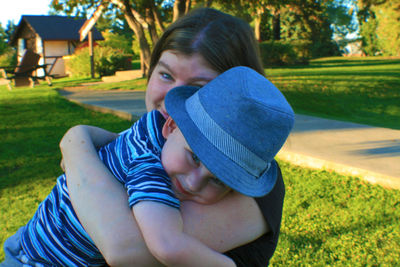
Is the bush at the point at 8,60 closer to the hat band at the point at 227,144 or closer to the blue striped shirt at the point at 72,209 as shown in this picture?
the blue striped shirt at the point at 72,209

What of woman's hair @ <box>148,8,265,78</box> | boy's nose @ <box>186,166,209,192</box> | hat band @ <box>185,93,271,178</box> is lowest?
boy's nose @ <box>186,166,209,192</box>

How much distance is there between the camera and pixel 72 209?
154 centimetres

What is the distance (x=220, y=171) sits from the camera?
129 centimetres

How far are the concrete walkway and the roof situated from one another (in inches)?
1146

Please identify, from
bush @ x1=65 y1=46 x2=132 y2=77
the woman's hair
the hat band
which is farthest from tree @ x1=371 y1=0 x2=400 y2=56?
the hat band

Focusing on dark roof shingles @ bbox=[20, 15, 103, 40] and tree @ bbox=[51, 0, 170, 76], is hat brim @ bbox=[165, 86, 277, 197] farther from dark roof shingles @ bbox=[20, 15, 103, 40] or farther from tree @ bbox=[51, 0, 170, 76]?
dark roof shingles @ bbox=[20, 15, 103, 40]

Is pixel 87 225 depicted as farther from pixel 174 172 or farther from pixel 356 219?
pixel 356 219

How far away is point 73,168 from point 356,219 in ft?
9.05

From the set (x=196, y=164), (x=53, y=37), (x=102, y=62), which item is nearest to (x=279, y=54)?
(x=102, y=62)

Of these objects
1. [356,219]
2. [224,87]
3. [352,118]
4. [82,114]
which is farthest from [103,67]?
[224,87]

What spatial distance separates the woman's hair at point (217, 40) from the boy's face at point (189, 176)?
58 centimetres

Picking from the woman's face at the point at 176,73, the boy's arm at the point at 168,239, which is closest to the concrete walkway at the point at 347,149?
the woman's face at the point at 176,73

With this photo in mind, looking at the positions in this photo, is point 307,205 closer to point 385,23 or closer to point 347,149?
point 347,149

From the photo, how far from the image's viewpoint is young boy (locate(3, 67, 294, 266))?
4.02 ft
